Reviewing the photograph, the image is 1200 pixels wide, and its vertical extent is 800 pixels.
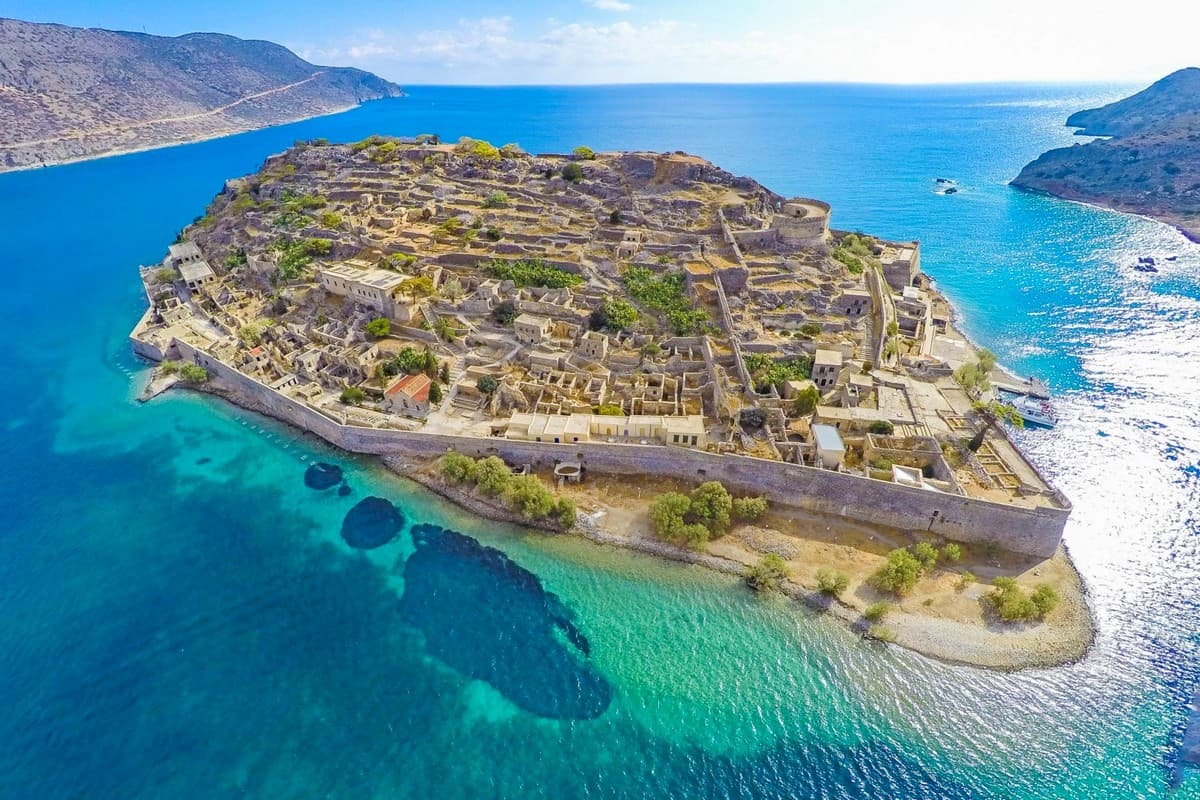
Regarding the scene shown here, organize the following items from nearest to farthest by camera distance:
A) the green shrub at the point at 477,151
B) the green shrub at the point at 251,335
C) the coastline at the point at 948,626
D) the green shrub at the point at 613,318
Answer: the coastline at the point at 948,626 → the green shrub at the point at 613,318 → the green shrub at the point at 251,335 → the green shrub at the point at 477,151

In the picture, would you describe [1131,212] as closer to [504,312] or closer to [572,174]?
[572,174]

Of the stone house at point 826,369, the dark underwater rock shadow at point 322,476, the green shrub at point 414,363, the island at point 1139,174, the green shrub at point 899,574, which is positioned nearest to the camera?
the green shrub at point 899,574

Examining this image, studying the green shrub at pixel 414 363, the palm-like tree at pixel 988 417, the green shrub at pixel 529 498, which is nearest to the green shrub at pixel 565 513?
the green shrub at pixel 529 498

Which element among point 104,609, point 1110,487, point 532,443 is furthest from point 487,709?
point 1110,487

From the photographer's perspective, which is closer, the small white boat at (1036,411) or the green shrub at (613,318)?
the small white boat at (1036,411)

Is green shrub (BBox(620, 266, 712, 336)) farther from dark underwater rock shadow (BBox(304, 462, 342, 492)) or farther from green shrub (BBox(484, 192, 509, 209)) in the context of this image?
dark underwater rock shadow (BBox(304, 462, 342, 492))

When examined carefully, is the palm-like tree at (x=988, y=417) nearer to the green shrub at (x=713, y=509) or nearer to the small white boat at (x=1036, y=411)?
the small white boat at (x=1036, y=411)

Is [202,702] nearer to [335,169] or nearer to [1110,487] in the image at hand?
[1110,487]
